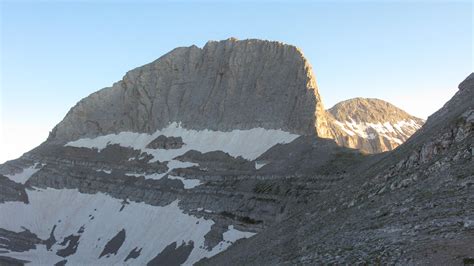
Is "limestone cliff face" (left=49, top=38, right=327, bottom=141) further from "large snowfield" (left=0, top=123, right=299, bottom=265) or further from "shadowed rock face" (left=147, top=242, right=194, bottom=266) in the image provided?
"shadowed rock face" (left=147, top=242, right=194, bottom=266)

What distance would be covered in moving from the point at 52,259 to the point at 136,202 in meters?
20.8

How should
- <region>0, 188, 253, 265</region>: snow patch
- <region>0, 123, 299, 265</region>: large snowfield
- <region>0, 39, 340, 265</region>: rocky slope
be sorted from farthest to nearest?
1. <region>0, 123, 299, 265</region>: large snowfield
2. <region>0, 188, 253, 265</region>: snow patch
3. <region>0, 39, 340, 265</region>: rocky slope

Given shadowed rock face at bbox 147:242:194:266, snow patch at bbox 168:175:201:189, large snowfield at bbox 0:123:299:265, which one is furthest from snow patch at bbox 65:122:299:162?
shadowed rock face at bbox 147:242:194:266

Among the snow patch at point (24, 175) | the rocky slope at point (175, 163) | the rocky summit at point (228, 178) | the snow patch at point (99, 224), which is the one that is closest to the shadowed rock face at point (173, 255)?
the rocky slope at point (175, 163)

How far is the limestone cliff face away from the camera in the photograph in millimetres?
114375

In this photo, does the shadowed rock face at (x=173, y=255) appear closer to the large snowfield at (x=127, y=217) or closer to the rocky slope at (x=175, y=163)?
the rocky slope at (x=175, y=163)

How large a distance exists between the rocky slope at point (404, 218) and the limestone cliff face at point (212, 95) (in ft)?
219

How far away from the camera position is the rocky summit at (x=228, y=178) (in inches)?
1025

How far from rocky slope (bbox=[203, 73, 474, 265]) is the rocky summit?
117 millimetres

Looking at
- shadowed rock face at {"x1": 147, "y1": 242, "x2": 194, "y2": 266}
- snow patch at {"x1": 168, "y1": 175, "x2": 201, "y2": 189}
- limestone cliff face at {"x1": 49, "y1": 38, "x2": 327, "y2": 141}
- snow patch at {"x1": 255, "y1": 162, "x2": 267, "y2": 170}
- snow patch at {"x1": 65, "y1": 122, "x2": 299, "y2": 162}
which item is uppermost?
limestone cliff face at {"x1": 49, "y1": 38, "x2": 327, "y2": 141}

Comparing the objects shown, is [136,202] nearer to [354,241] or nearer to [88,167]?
[88,167]

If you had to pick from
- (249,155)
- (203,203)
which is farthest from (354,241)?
(249,155)

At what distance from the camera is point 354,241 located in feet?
79.9

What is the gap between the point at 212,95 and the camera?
132 metres
